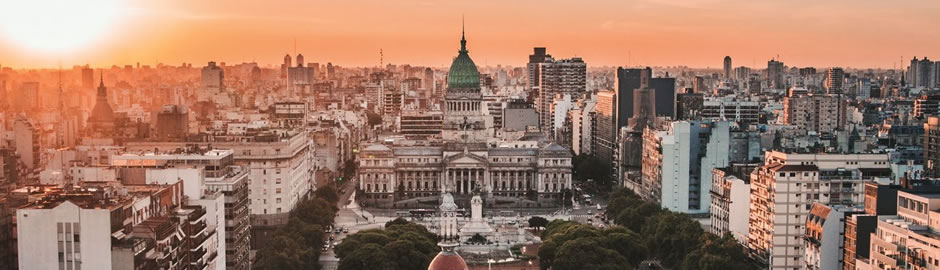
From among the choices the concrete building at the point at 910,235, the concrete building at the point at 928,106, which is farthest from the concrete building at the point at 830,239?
the concrete building at the point at 928,106

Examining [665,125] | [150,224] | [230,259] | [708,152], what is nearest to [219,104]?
[665,125]

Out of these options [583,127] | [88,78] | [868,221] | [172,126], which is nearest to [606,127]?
[583,127]

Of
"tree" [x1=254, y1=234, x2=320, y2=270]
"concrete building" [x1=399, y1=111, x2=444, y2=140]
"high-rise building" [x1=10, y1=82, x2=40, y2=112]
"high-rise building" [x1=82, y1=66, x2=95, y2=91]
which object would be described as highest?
"high-rise building" [x1=82, y1=66, x2=95, y2=91]

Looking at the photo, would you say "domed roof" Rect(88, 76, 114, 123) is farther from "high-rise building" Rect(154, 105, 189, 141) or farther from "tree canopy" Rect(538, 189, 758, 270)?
"tree canopy" Rect(538, 189, 758, 270)

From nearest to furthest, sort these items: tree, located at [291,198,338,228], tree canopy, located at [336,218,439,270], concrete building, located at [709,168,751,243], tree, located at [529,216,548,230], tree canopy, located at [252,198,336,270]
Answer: tree canopy, located at [252,198,336,270] < tree canopy, located at [336,218,439,270] < concrete building, located at [709,168,751,243] < tree, located at [291,198,338,228] < tree, located at [529,216,548,230]

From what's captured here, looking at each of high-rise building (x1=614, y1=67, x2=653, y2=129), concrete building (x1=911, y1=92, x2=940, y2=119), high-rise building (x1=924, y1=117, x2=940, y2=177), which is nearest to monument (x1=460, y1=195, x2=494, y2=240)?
high-rise building (x1=924, y1=117, x2=940, y2=177)

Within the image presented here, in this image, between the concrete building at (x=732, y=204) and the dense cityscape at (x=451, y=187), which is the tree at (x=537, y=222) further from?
the concrete building at (x=732, y=204)

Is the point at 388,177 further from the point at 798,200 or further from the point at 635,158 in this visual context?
the point at 798,200
